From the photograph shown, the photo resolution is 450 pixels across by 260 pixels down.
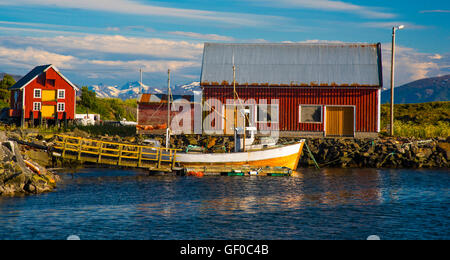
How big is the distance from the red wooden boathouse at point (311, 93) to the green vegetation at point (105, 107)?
35.8 meters

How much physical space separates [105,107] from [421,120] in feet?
152

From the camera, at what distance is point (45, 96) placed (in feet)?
191

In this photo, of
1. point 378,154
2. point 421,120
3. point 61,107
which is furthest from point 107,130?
point 421,120

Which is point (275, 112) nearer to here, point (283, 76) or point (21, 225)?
point (283, 76)

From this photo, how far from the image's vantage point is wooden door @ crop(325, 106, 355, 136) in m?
46.1

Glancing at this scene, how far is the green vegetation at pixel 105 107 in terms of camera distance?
80750 millimetres

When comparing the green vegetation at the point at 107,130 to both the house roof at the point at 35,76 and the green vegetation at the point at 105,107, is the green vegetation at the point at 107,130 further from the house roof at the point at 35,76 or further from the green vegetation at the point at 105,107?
the green vegetation at the point at 105,107

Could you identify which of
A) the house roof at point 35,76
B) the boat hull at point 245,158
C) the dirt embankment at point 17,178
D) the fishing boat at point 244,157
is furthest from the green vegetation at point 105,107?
the dirt embankment at point 17,178

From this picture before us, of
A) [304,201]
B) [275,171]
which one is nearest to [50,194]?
[304,201]

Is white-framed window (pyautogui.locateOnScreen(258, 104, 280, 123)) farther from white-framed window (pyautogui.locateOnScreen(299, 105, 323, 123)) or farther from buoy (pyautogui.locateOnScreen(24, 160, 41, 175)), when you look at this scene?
buoy (pyautogui.locateOnScreen(24, 160, 41, 175))

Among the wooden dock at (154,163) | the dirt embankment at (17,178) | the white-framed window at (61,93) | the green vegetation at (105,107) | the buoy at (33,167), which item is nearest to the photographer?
the dirt embankment at (17,178)

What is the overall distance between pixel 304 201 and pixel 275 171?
976cm

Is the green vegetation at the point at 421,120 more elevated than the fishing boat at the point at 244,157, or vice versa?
the green vegetation at the point at 421,120
